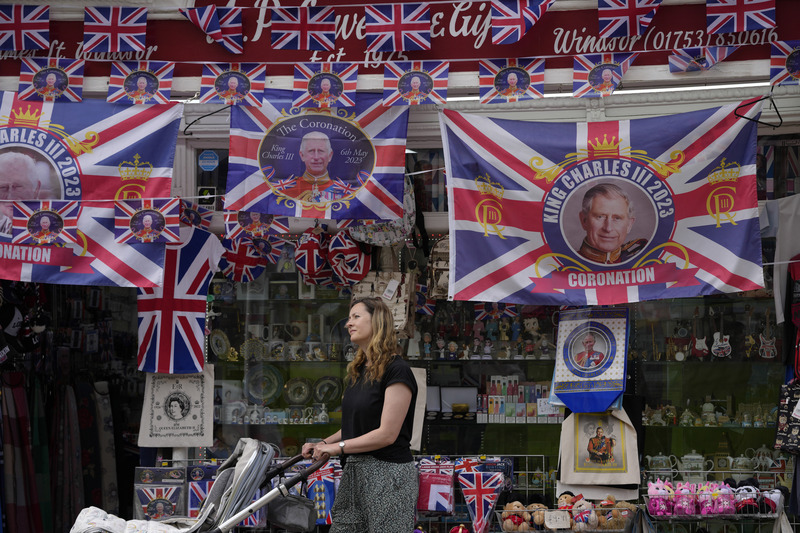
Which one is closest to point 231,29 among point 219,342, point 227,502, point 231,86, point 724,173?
point 231,86

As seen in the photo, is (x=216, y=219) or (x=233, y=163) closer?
(x=233, y=163)

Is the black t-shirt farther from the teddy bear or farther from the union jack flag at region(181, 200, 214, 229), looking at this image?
the union jack flag at region(181, 200, 214, 229)

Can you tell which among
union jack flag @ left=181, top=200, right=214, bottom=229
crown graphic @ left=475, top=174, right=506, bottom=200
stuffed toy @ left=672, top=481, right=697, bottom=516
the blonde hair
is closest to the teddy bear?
stuffed toy @ left=672, top=481, right=697, bottom=516

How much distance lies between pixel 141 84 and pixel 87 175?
2.17ft

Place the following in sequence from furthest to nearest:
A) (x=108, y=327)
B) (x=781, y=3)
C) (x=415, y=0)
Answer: (x=108, y=327), (x=415, y=0), (x=781, y=3)

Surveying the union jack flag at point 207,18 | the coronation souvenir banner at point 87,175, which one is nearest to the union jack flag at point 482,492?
the coronation souvenir banner at point 87,175

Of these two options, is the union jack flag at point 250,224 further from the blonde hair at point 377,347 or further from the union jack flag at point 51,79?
the blonde hair at point 377,347

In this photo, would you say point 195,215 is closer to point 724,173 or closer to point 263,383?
point 263,383

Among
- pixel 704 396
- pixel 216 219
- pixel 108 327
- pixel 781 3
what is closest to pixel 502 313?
pixel 704 396

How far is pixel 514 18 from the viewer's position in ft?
18.3

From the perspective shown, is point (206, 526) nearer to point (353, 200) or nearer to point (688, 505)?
point (353, 200)

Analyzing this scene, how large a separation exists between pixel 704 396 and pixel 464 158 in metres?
2.63

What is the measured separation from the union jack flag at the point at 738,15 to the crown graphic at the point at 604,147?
2.83 feet

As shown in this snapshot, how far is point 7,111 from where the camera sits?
570cm
